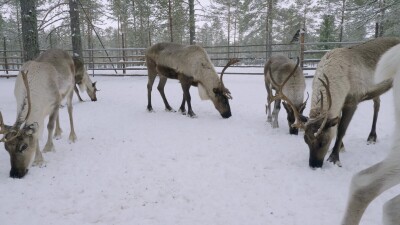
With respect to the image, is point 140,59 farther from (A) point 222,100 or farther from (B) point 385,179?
(B) point 385,179

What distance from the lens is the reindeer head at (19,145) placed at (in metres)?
3.67

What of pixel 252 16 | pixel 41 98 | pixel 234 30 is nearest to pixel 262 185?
pixel 41 98

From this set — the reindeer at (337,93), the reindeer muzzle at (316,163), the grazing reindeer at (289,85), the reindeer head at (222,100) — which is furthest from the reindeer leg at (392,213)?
the reindeer head at (222,100)

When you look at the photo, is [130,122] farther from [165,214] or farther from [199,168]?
[165,214]

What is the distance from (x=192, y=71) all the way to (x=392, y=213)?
5.74 m

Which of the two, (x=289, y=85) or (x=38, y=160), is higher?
(x=289, y=85)

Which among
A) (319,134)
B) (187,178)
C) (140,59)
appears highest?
(140,59)

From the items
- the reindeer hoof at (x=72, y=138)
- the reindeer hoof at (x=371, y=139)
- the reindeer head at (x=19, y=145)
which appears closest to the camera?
the reindeer head at (x=19, y=145)

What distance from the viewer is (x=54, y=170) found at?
3967mm

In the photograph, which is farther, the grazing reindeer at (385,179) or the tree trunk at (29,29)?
the tree trunk at (29,29)

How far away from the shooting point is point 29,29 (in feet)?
26.8

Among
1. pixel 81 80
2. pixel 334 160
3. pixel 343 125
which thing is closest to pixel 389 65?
pixel 343 125

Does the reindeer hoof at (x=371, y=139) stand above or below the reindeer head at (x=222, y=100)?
below

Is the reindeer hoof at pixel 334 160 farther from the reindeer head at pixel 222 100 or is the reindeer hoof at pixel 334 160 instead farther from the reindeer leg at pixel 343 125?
the reindeer head at pixel 222 100
